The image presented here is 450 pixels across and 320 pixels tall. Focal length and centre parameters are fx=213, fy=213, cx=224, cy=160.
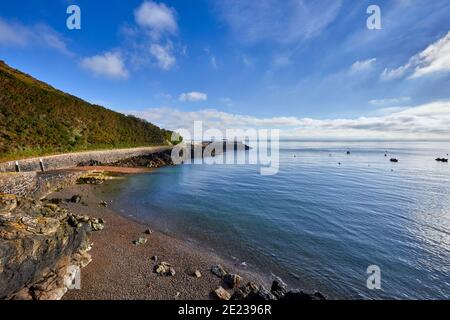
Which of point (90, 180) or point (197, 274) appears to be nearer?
point (197, 274)

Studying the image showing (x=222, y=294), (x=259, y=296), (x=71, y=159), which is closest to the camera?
(x=259, y=296)

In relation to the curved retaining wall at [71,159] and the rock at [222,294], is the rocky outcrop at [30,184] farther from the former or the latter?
the rock at [222,294]

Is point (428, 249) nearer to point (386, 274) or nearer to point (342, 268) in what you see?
point (386, 274)

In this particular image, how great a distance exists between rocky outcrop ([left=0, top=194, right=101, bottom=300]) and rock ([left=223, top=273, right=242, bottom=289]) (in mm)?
6031

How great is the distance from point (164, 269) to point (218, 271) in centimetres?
240

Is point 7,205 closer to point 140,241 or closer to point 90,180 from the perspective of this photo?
point 140,241

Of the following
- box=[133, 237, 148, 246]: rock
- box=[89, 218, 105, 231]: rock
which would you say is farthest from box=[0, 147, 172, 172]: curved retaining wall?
box=[133, 237, 148, 246]: rock

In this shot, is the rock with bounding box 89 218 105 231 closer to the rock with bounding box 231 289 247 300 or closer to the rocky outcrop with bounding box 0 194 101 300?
the rocky outcrop with bounding box 0 194 101 300

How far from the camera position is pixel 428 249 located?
12.4m

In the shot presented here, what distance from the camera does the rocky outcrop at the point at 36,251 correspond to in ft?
22.6

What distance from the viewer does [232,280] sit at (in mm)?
8867

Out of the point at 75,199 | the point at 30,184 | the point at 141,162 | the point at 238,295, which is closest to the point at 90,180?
the point at 30,184
